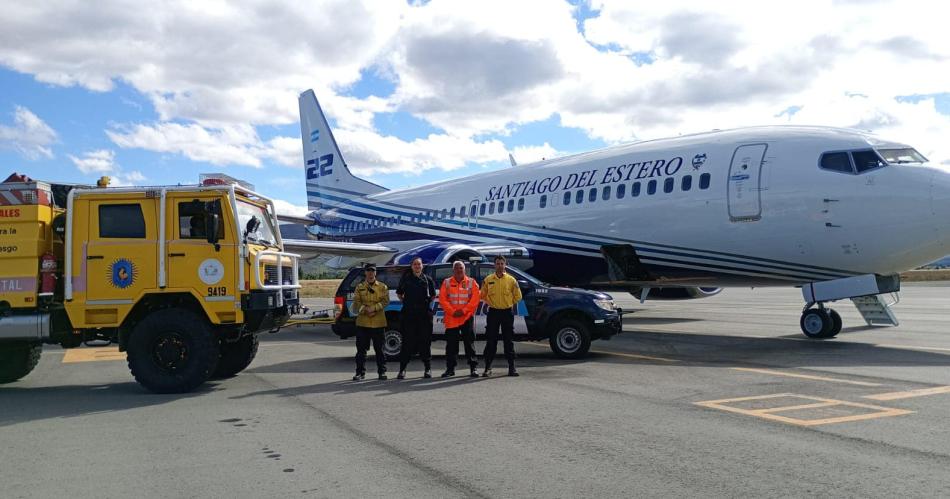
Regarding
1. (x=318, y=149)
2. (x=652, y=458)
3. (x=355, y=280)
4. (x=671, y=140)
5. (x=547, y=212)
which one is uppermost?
(x=318, y=149)

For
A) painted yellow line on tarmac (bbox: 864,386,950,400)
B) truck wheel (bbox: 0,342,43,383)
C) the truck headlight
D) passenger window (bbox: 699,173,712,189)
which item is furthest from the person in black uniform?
passenger window (bbox: 699,173,712,189)

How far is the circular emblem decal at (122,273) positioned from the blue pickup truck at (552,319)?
373 cm

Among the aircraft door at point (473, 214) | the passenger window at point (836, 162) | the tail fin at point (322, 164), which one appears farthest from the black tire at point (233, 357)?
the tail fin at point (322, 164)

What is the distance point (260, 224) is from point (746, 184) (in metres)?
8.85

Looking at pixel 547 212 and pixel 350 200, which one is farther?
A: pixel 350 200

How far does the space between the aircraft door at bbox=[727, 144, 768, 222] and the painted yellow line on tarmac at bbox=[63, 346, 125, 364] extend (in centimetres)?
1153

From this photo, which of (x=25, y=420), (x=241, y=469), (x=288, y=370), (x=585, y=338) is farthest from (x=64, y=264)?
(x=585, y=338)

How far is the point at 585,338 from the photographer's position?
39.7 ft

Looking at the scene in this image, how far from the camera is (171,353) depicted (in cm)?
934

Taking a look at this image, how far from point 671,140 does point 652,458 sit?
11941 mm

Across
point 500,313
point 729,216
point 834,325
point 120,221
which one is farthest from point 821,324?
point 120,221

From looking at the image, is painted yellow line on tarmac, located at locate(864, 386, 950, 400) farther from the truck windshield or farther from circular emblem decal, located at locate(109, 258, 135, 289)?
circular emblem decal, located at locate(109, 258, 135, 289)

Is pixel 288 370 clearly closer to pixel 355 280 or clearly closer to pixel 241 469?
pixel 355 280

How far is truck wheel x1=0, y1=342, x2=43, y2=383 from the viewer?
10406 millimetres
